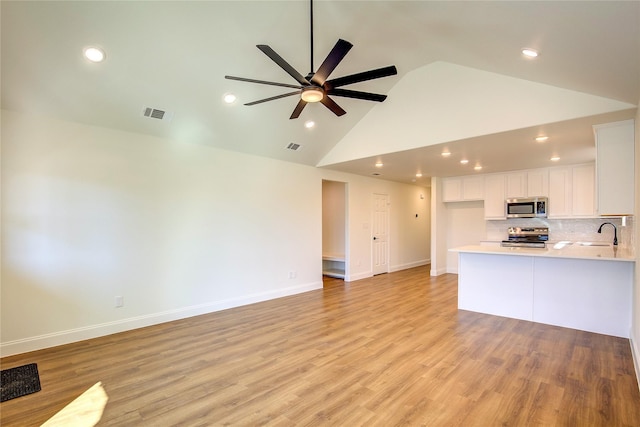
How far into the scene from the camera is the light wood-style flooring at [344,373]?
2203mm

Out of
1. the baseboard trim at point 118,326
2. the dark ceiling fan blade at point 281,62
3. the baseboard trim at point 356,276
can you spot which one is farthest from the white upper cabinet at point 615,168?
the baseboard trim at point 118,326

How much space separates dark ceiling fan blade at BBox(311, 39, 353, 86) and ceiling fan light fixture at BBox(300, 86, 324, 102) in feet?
0.17

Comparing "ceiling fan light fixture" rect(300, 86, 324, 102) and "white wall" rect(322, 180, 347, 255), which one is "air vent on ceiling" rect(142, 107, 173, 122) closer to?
"ceiling fan light fixture" rect(300, 86, 324, 102)

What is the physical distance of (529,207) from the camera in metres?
6.38

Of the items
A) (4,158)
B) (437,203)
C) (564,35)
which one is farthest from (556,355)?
(4,158)

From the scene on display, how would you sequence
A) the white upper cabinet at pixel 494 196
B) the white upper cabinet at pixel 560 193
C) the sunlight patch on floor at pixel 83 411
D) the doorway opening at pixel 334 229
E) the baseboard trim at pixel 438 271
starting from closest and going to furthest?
the sunlight patch on floor at pixel 83 411 < the white upper cabinet at pixel 560 193 < the white upper cabinet at pixel 494 196 < the doorway opening at pixel 334 229 < the baseboard trim at pixel 438 271

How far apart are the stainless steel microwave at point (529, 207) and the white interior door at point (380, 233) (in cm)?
280

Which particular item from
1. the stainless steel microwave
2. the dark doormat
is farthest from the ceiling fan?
the stainless steel microwave

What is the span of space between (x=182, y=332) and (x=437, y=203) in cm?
631

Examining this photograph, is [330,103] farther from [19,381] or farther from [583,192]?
[583,192]

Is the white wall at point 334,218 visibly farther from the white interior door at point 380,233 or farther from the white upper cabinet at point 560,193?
the white upper cabinet at point 560,193

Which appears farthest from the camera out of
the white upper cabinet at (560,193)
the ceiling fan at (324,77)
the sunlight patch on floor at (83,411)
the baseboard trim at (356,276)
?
the baseboard trim at (356,276)

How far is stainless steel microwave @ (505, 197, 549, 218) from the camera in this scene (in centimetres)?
628

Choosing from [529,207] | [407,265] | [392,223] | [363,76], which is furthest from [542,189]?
[363,76]
